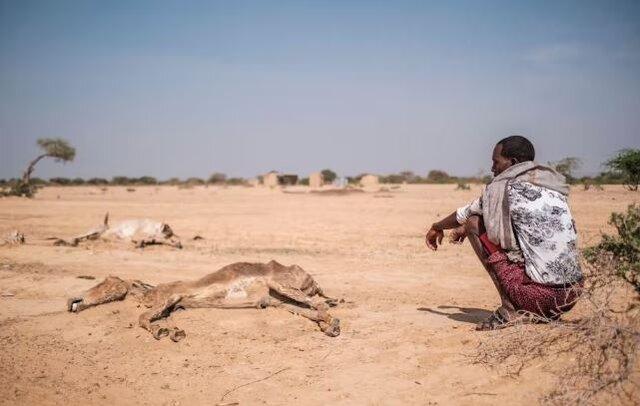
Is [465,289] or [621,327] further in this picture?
[465,289]

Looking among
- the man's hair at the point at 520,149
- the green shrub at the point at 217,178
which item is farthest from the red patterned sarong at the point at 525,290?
the green shrub at the point at 217,178

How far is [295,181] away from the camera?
55.1 meters

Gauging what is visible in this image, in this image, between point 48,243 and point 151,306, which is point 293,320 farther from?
point 48,243

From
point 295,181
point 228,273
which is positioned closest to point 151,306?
point 228,273

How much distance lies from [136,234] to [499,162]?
10625 millimetres

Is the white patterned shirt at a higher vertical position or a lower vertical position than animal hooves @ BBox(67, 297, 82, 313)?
higher

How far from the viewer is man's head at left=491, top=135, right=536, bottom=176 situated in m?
4.37

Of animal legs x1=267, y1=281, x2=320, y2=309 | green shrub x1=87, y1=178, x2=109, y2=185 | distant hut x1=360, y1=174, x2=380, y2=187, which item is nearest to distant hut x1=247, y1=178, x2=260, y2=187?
distant hut x1=360, y1=174, x2=380, y2=187

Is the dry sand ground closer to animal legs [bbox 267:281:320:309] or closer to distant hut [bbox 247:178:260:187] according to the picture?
animal legs [bbox 267:281:320:309]

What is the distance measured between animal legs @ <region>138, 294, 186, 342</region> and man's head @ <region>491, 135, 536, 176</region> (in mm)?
3927

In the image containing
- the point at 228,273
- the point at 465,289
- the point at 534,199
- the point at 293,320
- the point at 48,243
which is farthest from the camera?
the point at 48,243

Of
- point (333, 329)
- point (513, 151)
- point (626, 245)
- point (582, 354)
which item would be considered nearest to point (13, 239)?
point (333, 329)

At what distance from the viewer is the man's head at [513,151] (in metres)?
4.37

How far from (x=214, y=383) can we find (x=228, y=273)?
1.96m
